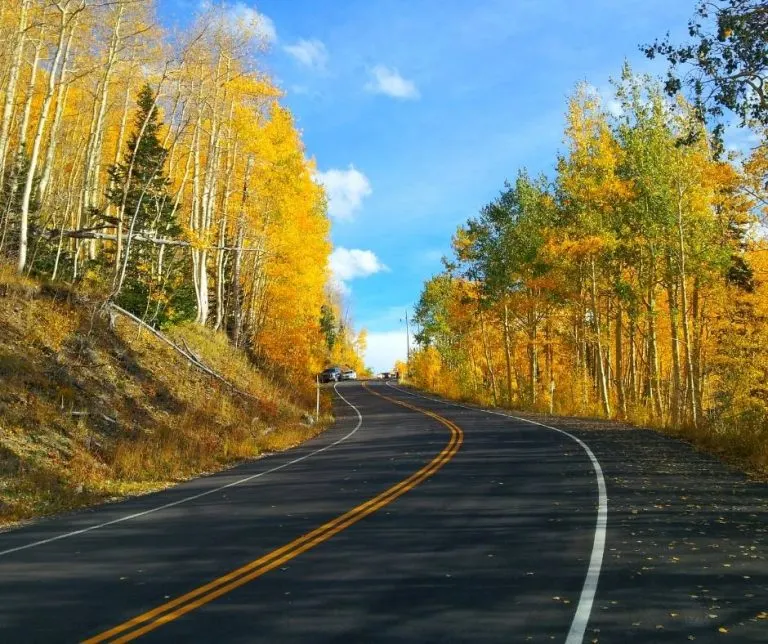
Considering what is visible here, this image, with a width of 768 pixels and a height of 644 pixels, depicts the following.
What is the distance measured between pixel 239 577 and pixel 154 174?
15687 mm

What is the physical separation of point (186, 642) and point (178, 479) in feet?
35.9

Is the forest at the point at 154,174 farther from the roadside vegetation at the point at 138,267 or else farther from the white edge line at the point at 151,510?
the white edge line at the point at 151,510

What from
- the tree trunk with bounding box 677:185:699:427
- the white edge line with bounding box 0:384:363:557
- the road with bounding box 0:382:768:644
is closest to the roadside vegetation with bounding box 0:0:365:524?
the white edge line with bounding box 0:384:363:557

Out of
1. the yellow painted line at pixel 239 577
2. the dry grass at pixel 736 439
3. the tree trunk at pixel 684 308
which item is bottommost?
the yellow painted line at pixel 239 577

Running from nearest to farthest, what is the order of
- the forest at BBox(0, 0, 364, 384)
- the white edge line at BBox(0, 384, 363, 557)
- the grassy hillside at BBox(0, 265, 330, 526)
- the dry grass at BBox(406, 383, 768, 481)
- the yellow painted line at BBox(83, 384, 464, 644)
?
1. the yellow painted line at BBox(83, 384, 464, 644)
2. the white edge line at BBox(0, 384, 363, 557)
3. the grassy hillside at BBox(0, 265, 330, 526)
4. the dry grass at BBox(406, 383, 768, 481)
5. the forest at BBox(0, 0, 364, 384)

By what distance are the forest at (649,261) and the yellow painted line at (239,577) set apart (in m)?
8.25

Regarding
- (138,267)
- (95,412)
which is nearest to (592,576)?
(95,412)

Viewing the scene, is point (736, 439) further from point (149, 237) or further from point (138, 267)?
point (138, 267)

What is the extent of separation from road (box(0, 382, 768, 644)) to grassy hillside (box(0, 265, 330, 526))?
5.94ft

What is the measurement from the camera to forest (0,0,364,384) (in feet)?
66.0

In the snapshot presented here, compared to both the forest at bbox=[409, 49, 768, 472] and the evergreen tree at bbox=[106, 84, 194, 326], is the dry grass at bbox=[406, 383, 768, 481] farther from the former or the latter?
the evergreen tree at bbox=[106, 84, 194, 326]

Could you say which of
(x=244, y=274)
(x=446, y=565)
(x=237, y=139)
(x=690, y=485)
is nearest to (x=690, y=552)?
(x=446, y=565)

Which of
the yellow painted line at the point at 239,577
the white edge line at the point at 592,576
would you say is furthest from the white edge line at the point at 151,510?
the white edge line at the point at 592,576

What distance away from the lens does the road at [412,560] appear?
5105mm
